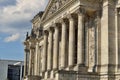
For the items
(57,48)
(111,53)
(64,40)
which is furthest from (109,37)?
(57,48)

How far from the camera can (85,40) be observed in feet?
138

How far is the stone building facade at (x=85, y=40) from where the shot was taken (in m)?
36.3

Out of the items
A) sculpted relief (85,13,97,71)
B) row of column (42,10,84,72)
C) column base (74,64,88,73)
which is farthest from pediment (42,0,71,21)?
column base (74,64,88,73)

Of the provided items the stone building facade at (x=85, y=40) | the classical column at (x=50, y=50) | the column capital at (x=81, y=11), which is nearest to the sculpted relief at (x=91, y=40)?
the stone building facade at (x=85, y=40)

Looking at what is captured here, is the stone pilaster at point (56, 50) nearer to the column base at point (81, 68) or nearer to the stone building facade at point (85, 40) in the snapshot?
the stone building facade at point (85, 40)

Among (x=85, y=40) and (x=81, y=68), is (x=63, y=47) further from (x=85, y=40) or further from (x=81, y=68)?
(x=81, y=68)

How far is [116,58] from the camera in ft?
120

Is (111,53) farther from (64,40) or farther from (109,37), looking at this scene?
(64,40)

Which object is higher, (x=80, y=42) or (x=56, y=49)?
(x=80, y=42)

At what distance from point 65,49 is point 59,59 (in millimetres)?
4151

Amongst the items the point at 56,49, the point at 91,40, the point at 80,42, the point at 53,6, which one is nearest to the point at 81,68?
the point at 80,42

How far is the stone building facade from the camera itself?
3634cm

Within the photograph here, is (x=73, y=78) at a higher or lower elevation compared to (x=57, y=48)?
lower

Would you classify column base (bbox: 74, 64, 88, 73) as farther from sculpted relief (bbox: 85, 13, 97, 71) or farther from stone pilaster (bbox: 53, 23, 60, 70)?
stone pilaster (bbox: 53, 23, 60, 70)
